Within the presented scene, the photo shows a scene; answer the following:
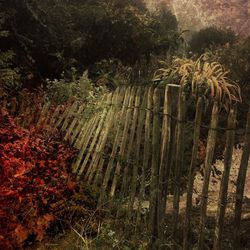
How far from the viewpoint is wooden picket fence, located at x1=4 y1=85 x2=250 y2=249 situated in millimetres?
3543

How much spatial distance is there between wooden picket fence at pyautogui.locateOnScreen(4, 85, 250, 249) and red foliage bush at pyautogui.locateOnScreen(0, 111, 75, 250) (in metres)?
0.40

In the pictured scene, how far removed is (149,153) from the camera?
18.0 feet

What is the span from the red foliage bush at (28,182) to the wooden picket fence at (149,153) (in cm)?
40

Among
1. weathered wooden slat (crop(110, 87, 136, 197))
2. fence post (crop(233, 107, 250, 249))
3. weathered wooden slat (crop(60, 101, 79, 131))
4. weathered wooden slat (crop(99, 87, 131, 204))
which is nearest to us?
fence post (crop(233, 107, 250, 249))

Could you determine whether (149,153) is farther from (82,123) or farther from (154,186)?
(82,123)

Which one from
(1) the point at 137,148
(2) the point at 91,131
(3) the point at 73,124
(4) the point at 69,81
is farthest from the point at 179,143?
(4) the point at 69,81

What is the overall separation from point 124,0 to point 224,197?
1069cm

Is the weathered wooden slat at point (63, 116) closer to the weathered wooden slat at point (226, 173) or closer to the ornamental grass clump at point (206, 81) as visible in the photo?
the ornamental grass clump at point (206, 81)

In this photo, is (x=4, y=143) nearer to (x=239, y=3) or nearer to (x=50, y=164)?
(x=50, y=164)

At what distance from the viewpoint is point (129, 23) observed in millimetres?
10461

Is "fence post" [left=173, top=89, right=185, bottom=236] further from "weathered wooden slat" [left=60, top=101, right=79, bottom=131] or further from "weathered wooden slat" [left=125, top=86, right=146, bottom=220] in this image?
"weathered wooden slat" [left=60, top=101, right=79, bottom=131]

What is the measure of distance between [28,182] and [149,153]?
1518 millimetres

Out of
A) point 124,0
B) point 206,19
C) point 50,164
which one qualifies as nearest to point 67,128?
point 50,164

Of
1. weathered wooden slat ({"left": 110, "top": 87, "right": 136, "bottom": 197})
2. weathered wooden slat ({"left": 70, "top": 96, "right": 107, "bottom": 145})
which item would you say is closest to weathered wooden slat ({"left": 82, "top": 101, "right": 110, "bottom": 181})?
weathered wooden slat ({"left": 70, "top": 96, "right": 107, "bottom": 145})
